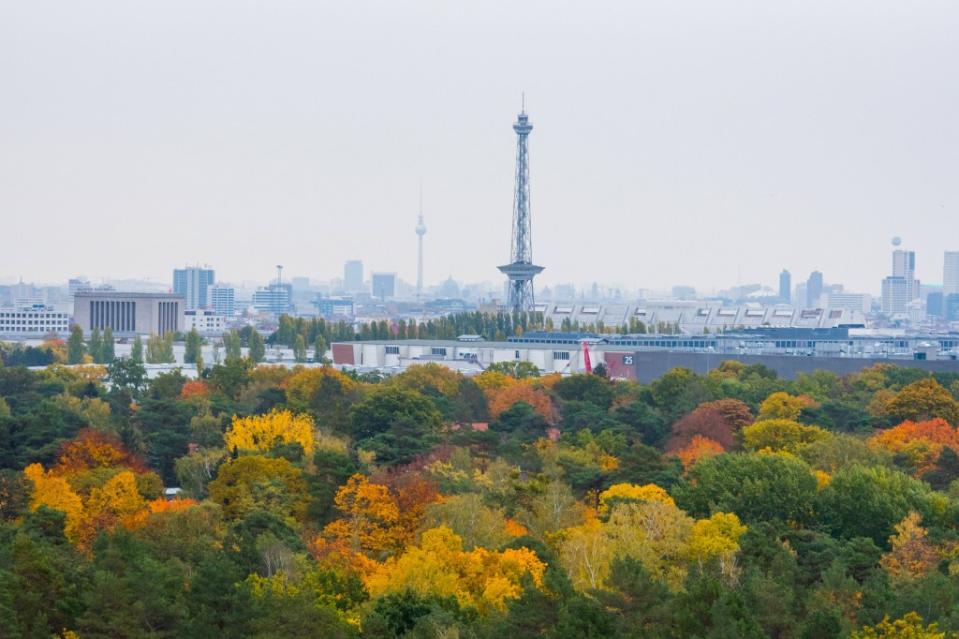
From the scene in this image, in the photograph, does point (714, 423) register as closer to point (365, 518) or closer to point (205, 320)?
point (365, 518)

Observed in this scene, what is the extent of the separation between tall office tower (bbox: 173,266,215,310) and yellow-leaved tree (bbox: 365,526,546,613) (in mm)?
163863

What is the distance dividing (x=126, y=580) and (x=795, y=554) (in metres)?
9.07

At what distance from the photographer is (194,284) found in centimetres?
19100

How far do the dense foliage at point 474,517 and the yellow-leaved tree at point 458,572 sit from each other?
48 millimetres

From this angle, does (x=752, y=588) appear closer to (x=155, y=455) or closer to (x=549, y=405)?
(x=155, y=455)

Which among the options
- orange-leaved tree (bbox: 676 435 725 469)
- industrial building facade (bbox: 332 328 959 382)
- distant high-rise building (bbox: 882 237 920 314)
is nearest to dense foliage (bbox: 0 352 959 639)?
orange-leaved tree (bbox: 676 435 725 469)

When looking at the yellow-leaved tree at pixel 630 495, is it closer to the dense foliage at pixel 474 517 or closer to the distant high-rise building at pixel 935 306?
the dense foliage at pixel 474 517

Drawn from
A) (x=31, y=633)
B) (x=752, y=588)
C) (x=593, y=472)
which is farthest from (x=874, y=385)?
(x=31, y=633)

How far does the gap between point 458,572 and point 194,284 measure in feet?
546

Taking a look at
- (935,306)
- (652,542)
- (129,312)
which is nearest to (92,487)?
(652,542)

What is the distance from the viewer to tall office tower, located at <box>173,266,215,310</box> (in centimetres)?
19025

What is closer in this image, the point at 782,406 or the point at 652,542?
the point at 652,542

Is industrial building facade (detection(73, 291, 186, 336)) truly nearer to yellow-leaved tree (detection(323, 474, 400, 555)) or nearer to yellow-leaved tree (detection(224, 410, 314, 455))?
yellow-leaved tree (detection(224, 410, 314, 455))

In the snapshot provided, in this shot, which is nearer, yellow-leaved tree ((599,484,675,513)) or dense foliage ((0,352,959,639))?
dense foliage ((0,352,959,639))
